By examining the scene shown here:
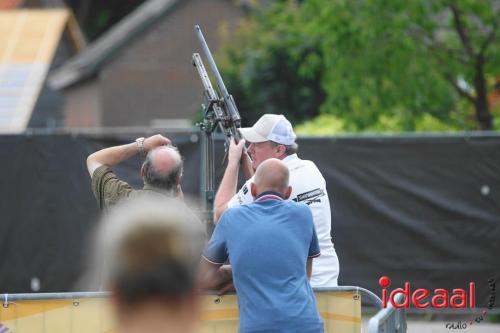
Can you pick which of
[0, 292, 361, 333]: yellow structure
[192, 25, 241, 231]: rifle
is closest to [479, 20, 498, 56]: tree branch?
[192, 25, 241, 231]: rifle

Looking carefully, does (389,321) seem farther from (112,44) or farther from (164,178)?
(112,44)

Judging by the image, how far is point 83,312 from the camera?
634 centimetres

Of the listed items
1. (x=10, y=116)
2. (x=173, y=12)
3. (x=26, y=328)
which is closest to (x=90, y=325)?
(x=26, y=328)

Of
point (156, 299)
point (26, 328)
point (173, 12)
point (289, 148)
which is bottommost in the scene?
point (26, 328)

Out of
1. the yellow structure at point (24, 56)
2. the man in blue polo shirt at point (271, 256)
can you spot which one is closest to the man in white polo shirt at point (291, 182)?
the man in blue polo shirt at point (271, 256)

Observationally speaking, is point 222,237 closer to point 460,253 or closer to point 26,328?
point 26,328

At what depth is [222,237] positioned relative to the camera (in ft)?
18.8

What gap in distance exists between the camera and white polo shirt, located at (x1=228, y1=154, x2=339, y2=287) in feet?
21.7

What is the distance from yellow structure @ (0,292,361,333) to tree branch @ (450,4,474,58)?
450 inches

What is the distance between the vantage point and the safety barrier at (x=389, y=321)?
4941mm

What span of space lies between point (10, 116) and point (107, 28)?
29953mm

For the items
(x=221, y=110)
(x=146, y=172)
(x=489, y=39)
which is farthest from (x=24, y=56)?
(x=146, y=172)

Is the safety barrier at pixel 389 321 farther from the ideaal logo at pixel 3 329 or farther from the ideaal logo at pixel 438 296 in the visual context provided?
the ideaal logo at pixel 438 296

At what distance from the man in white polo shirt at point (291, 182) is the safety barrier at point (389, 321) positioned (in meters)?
0.76
